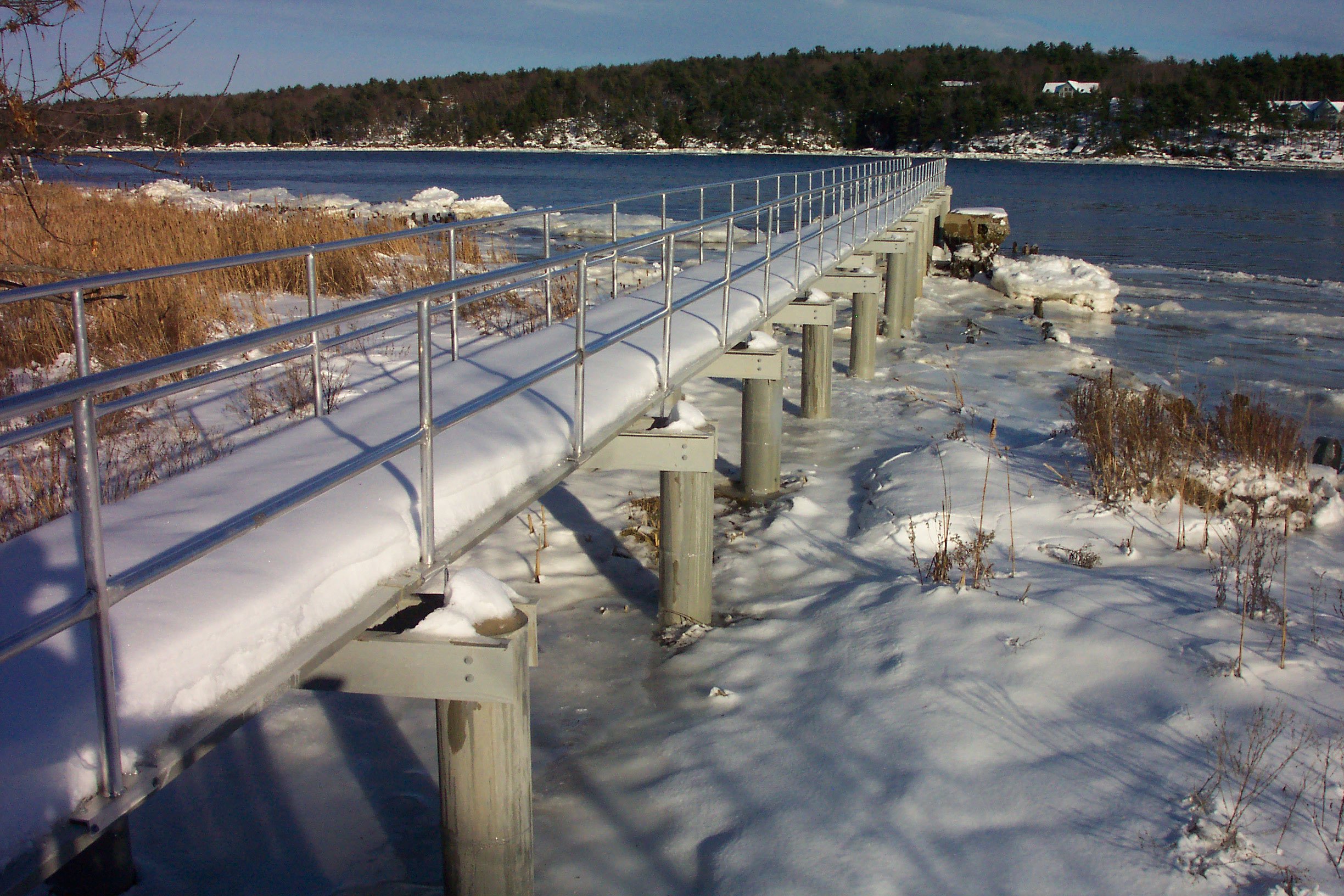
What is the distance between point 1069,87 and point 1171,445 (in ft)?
460

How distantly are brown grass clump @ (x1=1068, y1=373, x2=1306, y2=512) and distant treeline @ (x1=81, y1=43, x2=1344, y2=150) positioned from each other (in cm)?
11461

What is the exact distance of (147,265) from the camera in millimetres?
11109

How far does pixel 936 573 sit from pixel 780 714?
1.64 meters

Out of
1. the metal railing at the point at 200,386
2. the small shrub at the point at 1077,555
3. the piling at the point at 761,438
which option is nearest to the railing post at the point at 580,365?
the metal railing at the point at 200,386

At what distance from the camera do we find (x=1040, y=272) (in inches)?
881

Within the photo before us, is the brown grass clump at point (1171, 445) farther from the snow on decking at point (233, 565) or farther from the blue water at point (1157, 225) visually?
the snow on decking at point (233, 565)

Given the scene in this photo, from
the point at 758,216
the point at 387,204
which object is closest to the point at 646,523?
the point at 758,216

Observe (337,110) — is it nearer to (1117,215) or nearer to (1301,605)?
(1117,215)

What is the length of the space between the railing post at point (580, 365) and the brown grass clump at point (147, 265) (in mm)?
2428

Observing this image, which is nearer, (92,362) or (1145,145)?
(92,362)

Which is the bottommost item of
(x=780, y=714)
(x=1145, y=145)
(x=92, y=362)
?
(x=780, y=714)

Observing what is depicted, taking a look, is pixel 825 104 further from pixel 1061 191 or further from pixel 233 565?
pixel 233 565

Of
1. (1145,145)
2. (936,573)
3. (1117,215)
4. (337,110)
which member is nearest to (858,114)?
(1145,145)

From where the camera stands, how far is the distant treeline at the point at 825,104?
398 ft
